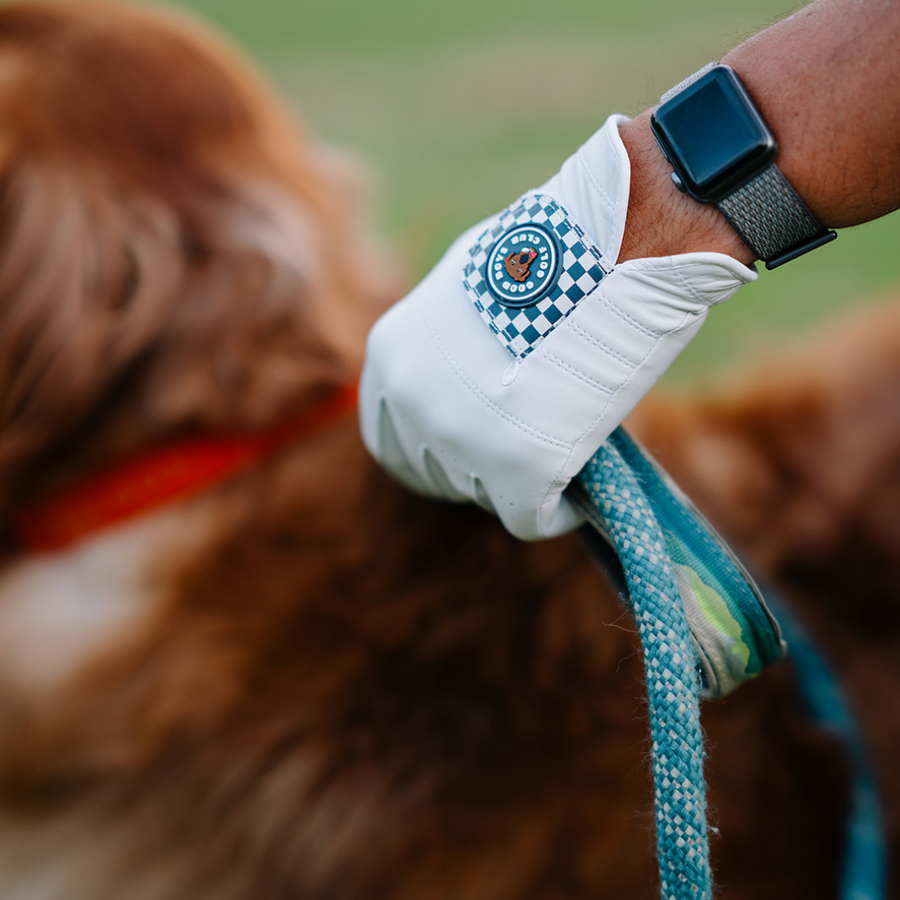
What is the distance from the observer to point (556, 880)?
115 centimetres

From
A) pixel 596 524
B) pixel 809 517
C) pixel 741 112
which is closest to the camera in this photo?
pixel 741 112

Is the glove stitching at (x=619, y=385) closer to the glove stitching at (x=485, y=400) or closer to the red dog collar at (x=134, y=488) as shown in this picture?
the glove stitching at (x=485, y=400)

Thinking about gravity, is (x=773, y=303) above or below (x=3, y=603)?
below

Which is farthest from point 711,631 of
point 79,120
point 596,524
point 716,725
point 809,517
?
point 79,120

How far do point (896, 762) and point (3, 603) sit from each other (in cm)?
133

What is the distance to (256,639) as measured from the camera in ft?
3.78

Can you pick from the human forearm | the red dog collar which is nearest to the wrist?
the human forearm

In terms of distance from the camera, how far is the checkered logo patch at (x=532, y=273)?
0.81m

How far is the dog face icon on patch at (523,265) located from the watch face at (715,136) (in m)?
0.14

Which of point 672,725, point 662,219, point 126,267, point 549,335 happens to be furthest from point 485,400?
point 126,267

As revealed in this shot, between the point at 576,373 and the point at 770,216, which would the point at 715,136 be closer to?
the point at 770,216

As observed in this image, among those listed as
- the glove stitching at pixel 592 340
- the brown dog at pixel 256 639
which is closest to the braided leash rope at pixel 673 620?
the glove stitching at pixel 592 340

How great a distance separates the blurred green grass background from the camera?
338 cm

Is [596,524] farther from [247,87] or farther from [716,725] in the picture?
[247,87]
